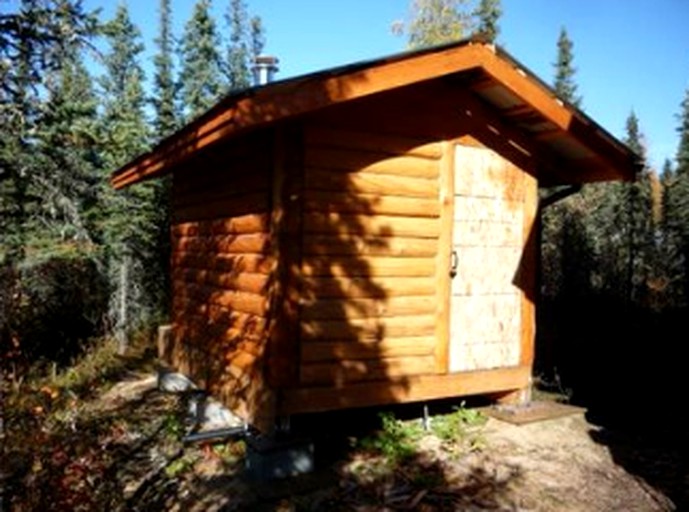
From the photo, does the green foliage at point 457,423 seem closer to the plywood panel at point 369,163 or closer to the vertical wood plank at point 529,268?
the vertical wood plank at point 529,268

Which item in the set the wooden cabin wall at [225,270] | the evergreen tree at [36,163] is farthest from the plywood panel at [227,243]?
the evergreen tree at [36,163]

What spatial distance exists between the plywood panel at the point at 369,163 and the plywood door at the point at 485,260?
447 millimetres

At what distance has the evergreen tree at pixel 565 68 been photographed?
4353cm

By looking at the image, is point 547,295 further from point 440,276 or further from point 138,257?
point 440,276

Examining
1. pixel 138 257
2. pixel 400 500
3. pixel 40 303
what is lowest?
pixel 400 500

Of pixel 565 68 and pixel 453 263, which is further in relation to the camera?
pixel 565 68

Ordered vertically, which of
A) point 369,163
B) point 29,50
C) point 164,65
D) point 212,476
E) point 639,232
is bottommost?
point 212,476

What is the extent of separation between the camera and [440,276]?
7223mm

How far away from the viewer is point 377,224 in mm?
6805

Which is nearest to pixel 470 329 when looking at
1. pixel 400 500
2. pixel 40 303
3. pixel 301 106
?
pixel 400 500

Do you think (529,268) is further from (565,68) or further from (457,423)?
(565,68)

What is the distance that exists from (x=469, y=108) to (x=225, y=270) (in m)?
3.34

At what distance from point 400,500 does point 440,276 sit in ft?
8.25

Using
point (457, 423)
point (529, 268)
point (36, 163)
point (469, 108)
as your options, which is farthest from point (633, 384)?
point (36, 163)
